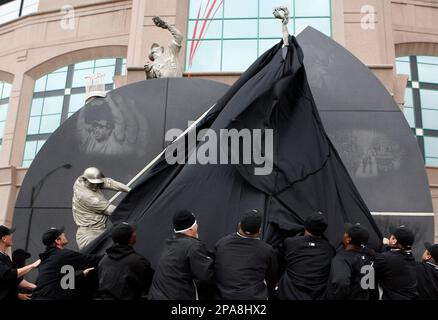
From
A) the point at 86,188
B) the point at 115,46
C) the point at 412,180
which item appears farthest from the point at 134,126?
the point at 115,46

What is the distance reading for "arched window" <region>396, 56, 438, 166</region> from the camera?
45.9 ft

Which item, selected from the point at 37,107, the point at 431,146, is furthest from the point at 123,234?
the point at 37,107

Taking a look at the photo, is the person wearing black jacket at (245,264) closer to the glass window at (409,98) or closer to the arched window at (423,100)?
the arched window at (423,100)

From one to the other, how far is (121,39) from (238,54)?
19.2ft

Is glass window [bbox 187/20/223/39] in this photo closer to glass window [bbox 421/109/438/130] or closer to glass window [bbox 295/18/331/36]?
glass window [bbox 295/18/331/36]

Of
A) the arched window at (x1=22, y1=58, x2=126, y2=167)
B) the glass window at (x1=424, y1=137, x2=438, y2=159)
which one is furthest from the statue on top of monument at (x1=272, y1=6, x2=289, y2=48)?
the arched window at (x1=22, y1=58, x2=126, y2=167)

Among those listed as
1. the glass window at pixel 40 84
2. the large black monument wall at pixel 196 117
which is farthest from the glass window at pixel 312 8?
the glass window at pixel 40 84

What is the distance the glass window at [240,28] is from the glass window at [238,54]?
16 centimetres

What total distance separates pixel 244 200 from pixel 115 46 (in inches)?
444

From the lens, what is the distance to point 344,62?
28.4 ft

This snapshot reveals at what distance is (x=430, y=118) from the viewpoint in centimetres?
1431

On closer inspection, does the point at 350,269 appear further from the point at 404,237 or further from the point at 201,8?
the point at 201,8

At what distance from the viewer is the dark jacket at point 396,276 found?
14.4ft
